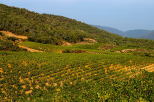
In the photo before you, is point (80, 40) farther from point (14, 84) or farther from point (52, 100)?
point (52, 100)

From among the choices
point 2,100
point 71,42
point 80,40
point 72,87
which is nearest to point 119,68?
point 72,87

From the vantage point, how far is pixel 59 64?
42.3 meters

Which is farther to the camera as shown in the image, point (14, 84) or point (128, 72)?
point (128, 72)

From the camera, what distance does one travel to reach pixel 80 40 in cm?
12138

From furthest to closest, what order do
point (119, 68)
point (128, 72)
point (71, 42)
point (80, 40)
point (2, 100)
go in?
1. point (80, 40)
2. point (71, 42)
3. point (119, 68)
4. point (128, 72)
5. point (2, 100)

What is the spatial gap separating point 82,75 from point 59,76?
137 inches

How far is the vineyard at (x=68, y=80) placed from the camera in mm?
21978

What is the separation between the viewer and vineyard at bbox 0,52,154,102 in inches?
865

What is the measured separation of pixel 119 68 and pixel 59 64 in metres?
10.5

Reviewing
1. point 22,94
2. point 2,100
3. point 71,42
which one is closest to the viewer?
point 2,100

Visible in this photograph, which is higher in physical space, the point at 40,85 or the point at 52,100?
the point at 52,100

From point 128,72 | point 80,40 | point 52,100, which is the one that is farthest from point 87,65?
point 80,40

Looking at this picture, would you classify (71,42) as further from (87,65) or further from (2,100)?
(2,100)

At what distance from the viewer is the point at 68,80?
33.1 m
